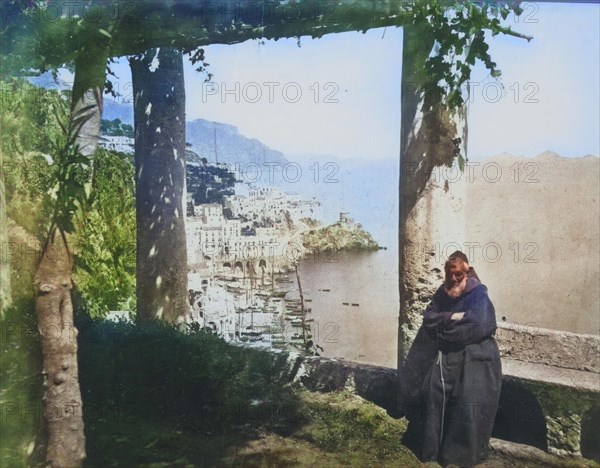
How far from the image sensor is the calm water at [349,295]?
456 centimetres

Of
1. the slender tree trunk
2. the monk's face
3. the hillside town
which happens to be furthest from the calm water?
the slender tree trunk

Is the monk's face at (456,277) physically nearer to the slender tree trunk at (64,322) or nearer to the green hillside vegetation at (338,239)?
the green hillside vegetation at (338,239)

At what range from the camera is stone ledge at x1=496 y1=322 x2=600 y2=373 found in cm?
441

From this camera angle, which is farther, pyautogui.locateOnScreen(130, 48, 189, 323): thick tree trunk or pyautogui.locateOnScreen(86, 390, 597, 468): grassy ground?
pyautogui.locateOnScreen(130, 48, 189, 323): thick tree trunk

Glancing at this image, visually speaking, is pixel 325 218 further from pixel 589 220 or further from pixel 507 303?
pixel 589 220

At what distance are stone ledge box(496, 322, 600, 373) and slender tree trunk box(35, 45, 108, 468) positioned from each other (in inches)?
120

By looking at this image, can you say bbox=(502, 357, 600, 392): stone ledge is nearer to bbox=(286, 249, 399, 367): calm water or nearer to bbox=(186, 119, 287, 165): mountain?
bbox=(286, 249, 399, 367): calm water

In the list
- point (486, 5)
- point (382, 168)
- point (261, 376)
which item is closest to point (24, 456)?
point (261, 376)

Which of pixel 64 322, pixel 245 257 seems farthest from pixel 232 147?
pixel 64 322

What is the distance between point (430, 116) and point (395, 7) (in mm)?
781

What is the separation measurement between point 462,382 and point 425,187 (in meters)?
1.38

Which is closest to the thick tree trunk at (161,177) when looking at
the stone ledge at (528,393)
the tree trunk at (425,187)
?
the stone ledge at (528,393)

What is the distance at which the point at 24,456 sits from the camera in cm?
393

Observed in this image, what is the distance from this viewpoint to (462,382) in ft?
13.4
